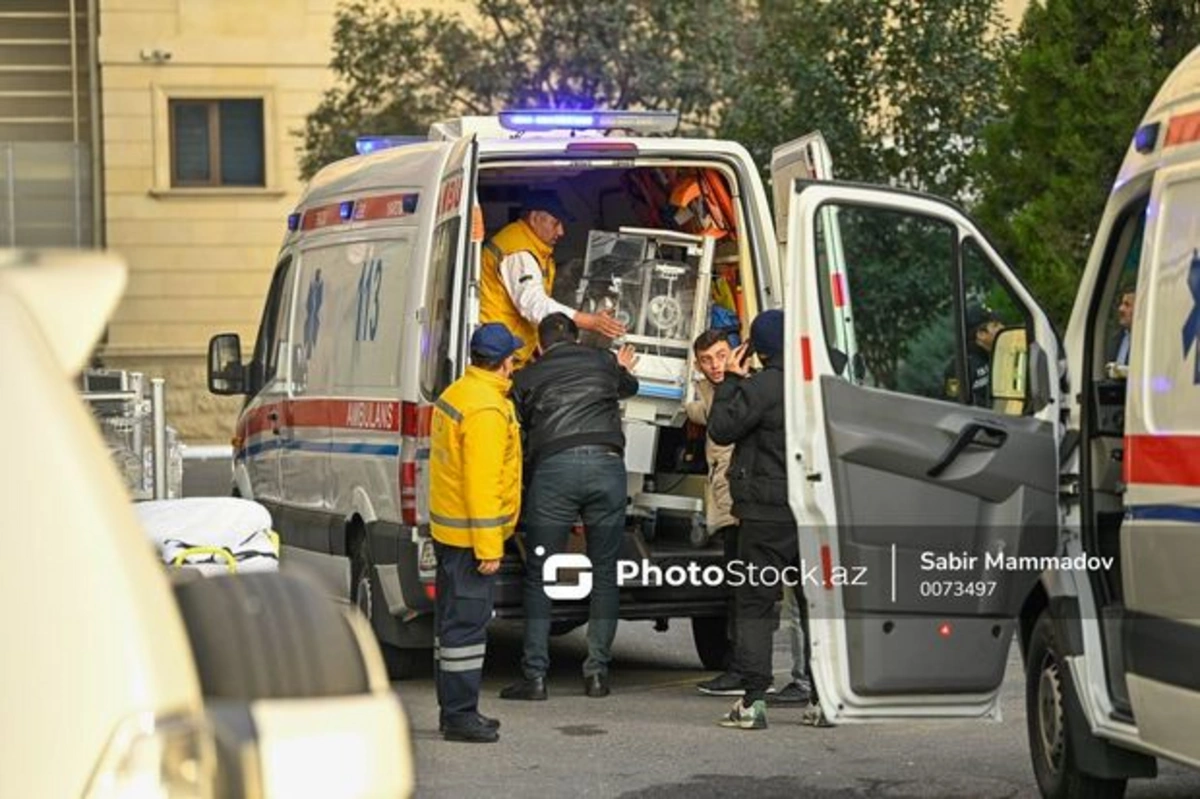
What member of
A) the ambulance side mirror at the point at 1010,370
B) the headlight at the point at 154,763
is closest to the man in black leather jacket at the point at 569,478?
the ambulance side mirror at the point at 1010,370

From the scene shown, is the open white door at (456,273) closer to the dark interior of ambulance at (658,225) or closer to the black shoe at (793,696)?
the dark interior of ambulance at (658,225)

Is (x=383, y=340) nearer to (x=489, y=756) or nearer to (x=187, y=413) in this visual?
(x=489, y=756)

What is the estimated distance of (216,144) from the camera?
3675cm

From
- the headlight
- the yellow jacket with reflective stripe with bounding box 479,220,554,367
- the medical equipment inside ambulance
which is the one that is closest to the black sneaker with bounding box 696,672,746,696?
the medical equipment inside ambulance

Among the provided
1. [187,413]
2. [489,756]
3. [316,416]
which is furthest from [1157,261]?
[187,413]

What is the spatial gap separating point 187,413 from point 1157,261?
28773mm

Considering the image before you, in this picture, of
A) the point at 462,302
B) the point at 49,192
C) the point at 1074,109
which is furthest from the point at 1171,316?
the point at 49,192

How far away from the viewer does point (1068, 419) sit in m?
8.51

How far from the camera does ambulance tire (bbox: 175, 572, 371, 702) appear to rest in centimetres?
343

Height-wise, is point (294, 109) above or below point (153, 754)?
above

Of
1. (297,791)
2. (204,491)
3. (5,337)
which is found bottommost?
(204,491)

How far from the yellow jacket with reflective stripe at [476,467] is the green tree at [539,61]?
51.7 feet

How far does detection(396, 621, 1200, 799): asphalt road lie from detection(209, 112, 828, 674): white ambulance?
0.57m

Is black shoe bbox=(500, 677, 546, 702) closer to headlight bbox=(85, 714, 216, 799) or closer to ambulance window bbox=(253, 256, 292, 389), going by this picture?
ambulance window bbox=(253, 256, 292, 389)
